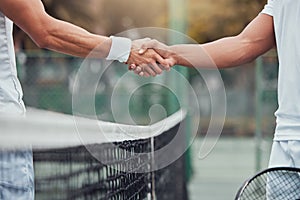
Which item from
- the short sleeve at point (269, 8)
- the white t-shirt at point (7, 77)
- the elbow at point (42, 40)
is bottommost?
the white t-shirt at point (7, 77)

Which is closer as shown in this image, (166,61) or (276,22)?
(276,22)

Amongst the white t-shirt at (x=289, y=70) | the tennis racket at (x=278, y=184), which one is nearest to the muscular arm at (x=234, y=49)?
the white t-shirt at (x=289, y=70)

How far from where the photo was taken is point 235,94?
12.2 metres

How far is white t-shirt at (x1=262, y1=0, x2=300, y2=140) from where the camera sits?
239 cm

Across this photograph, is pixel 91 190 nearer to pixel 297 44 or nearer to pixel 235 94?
pixel 297 44

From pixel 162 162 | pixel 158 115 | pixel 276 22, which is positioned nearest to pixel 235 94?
pixel 158 115

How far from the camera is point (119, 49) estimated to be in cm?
294

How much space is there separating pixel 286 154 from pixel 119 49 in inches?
30.8

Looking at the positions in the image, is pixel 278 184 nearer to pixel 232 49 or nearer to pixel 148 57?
pixel 232 49

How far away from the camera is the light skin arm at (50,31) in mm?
2256

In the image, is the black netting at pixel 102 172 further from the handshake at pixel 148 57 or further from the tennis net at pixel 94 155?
the handshake at pixel 148 57

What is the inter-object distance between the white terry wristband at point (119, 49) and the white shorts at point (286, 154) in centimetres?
71

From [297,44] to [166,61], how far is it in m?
0.89

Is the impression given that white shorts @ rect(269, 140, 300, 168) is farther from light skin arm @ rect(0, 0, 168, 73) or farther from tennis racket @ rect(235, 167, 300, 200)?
light skin arm @ rect(0, 0, 168, 73)
